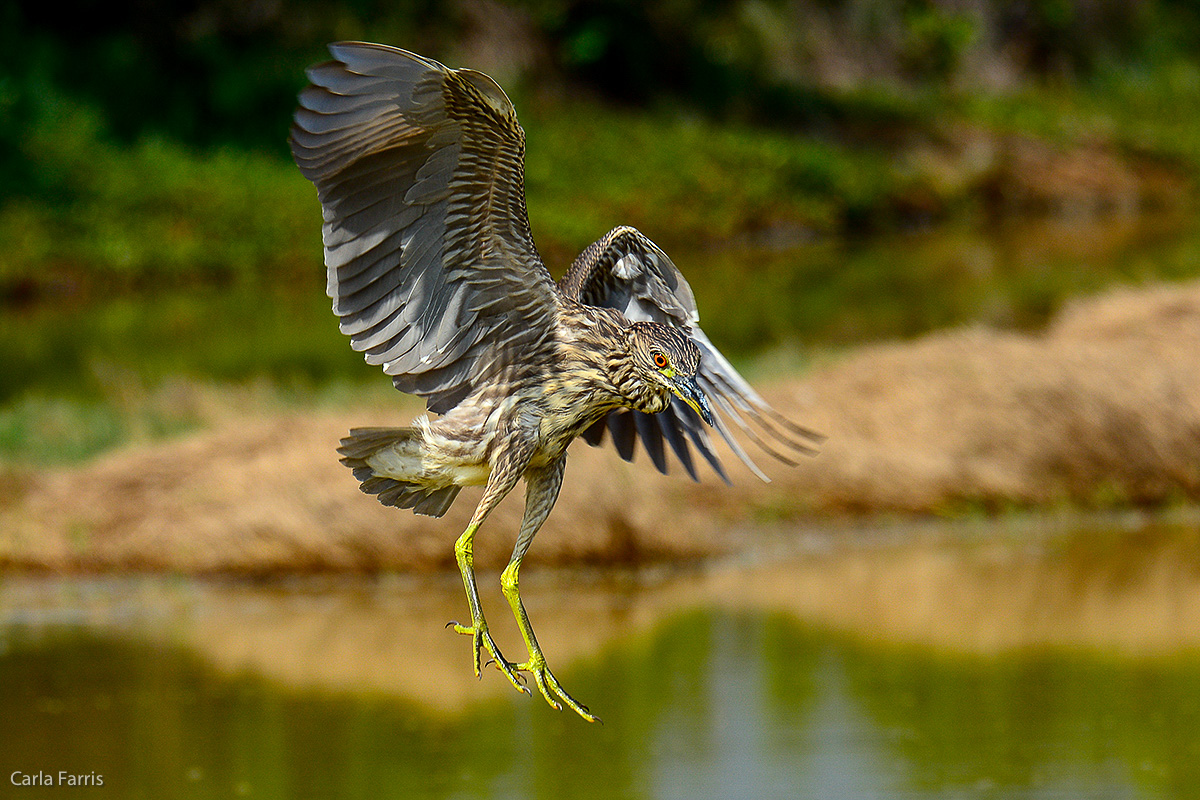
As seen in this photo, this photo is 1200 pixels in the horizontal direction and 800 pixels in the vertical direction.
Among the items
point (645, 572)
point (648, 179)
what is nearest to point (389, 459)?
point (645, 572)

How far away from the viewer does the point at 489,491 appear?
3.30m

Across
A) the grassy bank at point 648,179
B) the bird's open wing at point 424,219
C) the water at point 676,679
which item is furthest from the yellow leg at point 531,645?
the grassy bank at point 648,179

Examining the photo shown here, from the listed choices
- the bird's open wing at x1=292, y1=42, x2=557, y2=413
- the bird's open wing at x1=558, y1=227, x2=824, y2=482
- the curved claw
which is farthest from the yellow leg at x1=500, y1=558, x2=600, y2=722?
the bird's open wing at x1=558, y1=227, x2=824, y2=482

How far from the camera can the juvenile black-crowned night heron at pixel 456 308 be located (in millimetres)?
3316

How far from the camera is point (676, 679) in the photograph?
11375mm

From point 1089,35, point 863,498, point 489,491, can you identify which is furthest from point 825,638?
point 1089,35

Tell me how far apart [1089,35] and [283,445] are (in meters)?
42.3

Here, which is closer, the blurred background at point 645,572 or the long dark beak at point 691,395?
the long dark beak at point 691,395

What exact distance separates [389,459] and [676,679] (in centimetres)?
820

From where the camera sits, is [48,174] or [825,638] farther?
[48,174]

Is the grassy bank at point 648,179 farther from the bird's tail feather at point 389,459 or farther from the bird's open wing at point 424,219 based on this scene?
the bird's tail feather at point 389,459

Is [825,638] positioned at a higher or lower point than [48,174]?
lower

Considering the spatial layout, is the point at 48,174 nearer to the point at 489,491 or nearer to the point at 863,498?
the point at 863,498

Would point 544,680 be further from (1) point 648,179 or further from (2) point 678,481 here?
(1) point 648,179
